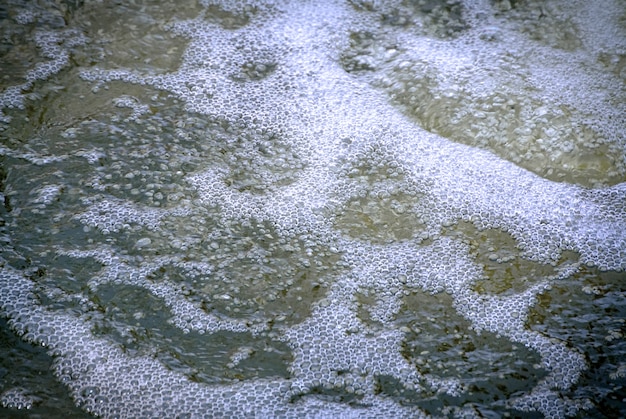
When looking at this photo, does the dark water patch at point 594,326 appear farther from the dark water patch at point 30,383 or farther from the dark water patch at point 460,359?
the dark water patch at point 30,383

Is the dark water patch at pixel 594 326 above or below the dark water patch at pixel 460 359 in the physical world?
above

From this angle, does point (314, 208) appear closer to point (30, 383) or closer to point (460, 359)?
point (460, 359)

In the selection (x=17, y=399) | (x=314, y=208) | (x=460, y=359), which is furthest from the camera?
(x=314, y=208)

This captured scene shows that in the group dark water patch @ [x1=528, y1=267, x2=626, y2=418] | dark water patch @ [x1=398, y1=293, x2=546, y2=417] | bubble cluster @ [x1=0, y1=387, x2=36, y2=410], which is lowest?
bubble cluster @ [x1=0, y1=387, x2=36, y2=410]

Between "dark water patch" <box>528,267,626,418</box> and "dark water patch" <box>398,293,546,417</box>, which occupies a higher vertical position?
"dark water patch" <box>528,267,626,418</box>

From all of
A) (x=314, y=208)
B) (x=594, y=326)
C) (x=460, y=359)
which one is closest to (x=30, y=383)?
(x=314, y=208)

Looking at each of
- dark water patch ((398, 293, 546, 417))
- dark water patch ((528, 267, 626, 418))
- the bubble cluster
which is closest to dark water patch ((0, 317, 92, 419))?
the bubble cluster

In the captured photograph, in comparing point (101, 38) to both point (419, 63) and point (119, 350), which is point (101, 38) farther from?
point (119, 350)

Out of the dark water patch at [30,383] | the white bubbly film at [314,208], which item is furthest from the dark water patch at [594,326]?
the dark water patch at [30,383]

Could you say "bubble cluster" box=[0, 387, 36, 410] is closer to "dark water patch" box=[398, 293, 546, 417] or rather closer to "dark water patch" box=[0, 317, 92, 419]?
"dark water patch" box=[0, 317, 92, 419]
